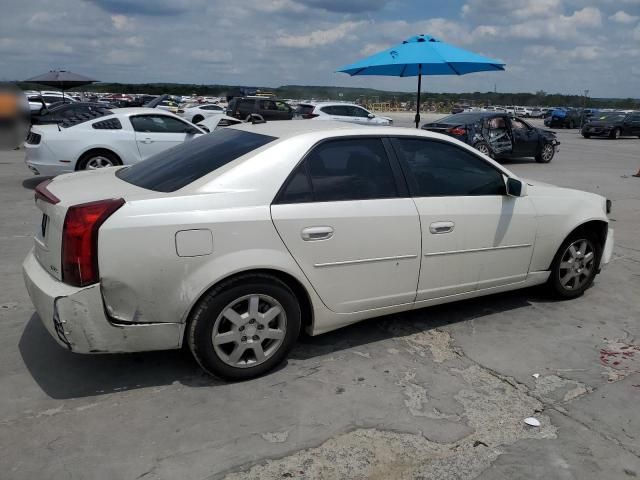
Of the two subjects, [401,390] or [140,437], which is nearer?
[140,437]

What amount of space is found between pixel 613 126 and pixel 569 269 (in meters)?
27.4

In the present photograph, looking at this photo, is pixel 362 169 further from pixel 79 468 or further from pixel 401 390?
pixel 79 468

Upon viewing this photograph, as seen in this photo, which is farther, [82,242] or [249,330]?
[249,330]

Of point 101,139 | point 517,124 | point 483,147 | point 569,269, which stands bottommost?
point 569,269

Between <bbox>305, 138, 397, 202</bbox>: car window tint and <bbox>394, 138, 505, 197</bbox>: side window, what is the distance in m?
0.20

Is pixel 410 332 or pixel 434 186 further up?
pixel 434 186

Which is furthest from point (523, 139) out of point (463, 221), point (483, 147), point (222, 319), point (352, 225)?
point (222, 319)

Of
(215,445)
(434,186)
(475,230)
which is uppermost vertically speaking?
(434,186)

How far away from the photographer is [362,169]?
363 centimetres

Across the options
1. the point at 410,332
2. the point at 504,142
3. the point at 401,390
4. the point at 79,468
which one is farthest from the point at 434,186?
the point at 504,142

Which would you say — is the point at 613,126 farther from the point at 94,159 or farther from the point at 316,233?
the point at 316,233

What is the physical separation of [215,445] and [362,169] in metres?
1.94

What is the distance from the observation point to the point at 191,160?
11.8 ft

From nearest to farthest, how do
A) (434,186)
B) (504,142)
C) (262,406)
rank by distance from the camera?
(262,406), (434,186), (504,142)
